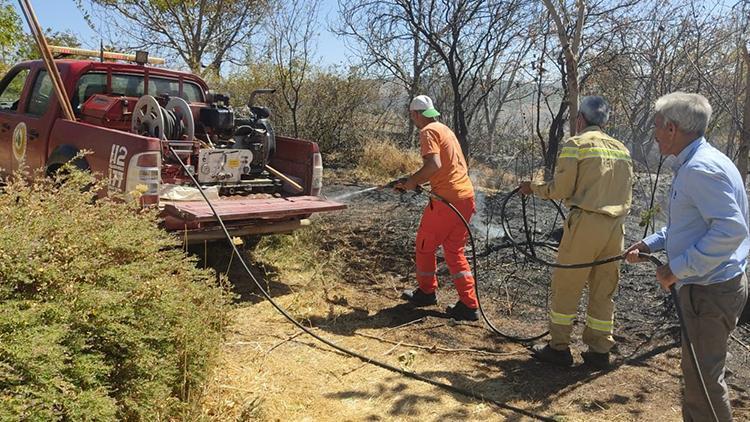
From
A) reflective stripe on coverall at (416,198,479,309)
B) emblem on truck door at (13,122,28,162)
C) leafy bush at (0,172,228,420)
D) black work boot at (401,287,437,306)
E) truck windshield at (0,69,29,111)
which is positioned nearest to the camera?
leafy bush at (0,172,228,420)

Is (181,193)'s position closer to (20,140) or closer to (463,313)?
(20,140)

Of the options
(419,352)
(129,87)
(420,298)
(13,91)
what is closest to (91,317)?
(419,352)

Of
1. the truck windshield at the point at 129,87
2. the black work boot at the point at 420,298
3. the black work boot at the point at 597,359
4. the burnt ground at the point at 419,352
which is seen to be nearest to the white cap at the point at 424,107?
the black work boot at the point at 420,298

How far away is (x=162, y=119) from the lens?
482 cm

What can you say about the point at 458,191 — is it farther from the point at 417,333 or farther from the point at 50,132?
the point at 50,132

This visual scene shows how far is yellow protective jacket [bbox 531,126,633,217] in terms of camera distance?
3.61 m

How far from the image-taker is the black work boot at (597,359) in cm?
381

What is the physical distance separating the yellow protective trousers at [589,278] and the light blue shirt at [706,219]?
93cm

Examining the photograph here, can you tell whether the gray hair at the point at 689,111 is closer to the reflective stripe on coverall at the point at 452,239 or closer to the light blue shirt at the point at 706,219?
the light blue shirt at the point at 706,219

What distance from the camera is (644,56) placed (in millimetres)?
8508

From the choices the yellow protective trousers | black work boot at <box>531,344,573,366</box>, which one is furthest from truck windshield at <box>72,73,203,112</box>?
black work boot at <box>531,344,573,366</box>

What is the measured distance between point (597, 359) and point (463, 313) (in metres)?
1.16

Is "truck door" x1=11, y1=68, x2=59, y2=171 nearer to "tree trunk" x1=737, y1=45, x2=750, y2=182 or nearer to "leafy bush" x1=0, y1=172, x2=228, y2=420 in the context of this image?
"leafy bush" x1=0, y1=172, x2=228, y2=420

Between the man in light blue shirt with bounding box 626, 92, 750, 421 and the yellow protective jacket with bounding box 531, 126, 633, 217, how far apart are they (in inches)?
33.1
